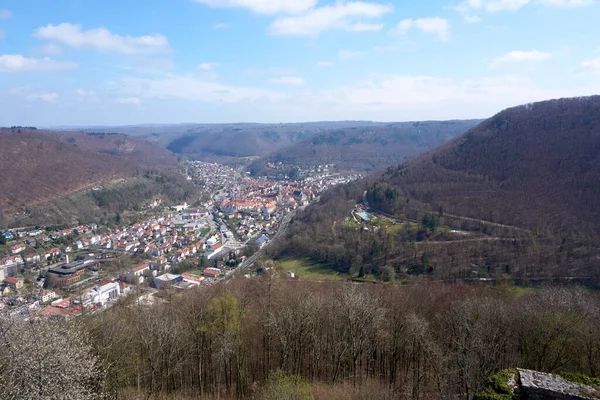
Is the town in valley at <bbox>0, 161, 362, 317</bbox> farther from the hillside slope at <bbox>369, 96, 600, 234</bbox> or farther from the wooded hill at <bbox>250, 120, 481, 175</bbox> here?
the wooded hill at <bbox>250, 120, 481, 175</bbox>

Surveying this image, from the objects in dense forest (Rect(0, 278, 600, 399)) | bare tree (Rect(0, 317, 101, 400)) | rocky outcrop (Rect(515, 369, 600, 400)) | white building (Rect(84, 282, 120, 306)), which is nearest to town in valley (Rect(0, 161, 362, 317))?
white building (Rect(84, 282, 120, 306))

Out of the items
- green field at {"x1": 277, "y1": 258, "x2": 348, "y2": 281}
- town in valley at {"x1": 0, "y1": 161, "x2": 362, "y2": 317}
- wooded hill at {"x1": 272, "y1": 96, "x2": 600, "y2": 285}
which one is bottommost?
town in valley at {"x1": 0, "y1": 161, "x2": 362, "y2": 317}

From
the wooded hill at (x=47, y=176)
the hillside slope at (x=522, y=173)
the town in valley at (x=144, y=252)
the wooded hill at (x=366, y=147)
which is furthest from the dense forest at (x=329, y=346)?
the wooded hill at (x=366, y=147)

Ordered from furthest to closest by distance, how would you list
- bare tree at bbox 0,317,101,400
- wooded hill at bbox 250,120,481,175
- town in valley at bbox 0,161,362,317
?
wooded hill at bbox 250,120,481,175
town in valley at bbox 0,161,362,317
bare tree at bbox 0,317,101,400

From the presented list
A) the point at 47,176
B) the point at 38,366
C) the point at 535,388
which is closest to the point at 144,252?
the point at 38,366

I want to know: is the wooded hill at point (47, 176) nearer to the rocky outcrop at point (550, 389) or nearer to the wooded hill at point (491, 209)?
the wooded hill at point (491, 209)

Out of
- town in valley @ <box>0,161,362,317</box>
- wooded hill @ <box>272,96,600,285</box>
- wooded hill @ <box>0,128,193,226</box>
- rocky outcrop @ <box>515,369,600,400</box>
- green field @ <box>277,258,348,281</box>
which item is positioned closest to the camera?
rocky outcrop @ <box>515,369,600,400</box>
